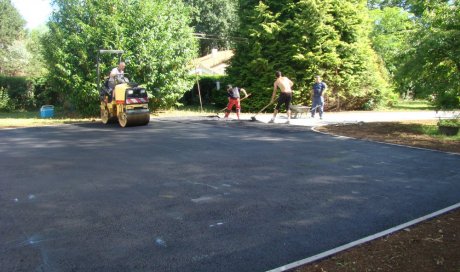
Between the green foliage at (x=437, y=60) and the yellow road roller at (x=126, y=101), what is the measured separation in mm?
8020

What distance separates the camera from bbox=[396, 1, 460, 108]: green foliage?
38.8ft

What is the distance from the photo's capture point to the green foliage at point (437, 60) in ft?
38.8

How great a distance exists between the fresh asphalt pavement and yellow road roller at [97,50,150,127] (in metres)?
3.34

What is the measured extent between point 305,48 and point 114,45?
936cm

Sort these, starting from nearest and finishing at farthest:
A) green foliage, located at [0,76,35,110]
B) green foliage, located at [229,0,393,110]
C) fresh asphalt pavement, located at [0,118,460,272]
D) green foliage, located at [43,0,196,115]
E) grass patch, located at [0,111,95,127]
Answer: fresh asphalt pavement, located at [0,118,460,272] < grass patch, located at [0,111,95,127] < green foliage, located at [43,0,196,115] < green foliage, located at [229,0,393,110] < green foliage, located at [0,76,35,110]

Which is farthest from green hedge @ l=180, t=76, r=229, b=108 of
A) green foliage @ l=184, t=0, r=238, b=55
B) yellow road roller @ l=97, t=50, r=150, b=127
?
green foliage @ l=184, t=0, r=238, b=55

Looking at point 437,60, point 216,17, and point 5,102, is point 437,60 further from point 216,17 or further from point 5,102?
point 216,17

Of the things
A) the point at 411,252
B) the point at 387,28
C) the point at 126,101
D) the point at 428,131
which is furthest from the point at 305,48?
the point at 411,252

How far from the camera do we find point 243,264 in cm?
369

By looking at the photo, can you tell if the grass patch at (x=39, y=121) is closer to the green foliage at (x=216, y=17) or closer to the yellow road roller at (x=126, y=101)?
the yellow road roller at (x=126, y=101)

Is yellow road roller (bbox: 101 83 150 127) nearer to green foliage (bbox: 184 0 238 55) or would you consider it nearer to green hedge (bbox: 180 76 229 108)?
green hedge (bbox: 180 76 229 108)

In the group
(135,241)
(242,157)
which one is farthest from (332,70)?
(135,241)

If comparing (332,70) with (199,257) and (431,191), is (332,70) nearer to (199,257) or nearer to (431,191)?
(431,191)

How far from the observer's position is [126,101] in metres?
13.1
